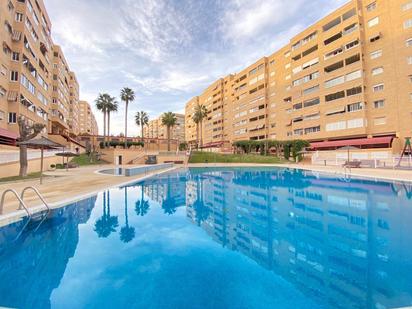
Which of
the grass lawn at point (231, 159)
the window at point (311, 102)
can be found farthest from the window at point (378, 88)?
the grass lawn at point (231, 159)

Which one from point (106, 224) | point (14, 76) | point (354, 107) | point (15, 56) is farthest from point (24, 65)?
point (354, 107)

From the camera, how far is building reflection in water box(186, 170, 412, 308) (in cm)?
436

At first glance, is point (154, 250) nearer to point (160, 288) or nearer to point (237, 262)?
point (160, 288)

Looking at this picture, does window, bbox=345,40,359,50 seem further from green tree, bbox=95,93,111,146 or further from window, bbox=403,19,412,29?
green tree, bbox=95,93,111,146

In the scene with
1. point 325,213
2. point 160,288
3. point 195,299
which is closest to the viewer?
point 195,299

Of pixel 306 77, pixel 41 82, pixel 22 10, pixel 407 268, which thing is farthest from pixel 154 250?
pixel 306 77

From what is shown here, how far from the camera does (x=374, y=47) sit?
39156 mm

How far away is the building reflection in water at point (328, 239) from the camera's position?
436 cm

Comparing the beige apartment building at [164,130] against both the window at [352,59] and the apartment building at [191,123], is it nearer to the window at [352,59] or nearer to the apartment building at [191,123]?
the apartment building at [191,123]

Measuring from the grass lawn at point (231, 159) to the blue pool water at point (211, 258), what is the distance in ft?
119

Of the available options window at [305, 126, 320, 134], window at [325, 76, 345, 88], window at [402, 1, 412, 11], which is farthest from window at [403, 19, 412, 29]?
window at [305, 126, 320, 134]

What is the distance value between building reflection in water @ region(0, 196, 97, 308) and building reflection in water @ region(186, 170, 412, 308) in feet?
15.3

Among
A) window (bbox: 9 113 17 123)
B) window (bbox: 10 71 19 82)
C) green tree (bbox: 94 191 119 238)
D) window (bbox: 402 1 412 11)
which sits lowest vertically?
green tree (bbox: 94 191 119 238)

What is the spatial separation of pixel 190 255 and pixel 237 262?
4.52 feet
